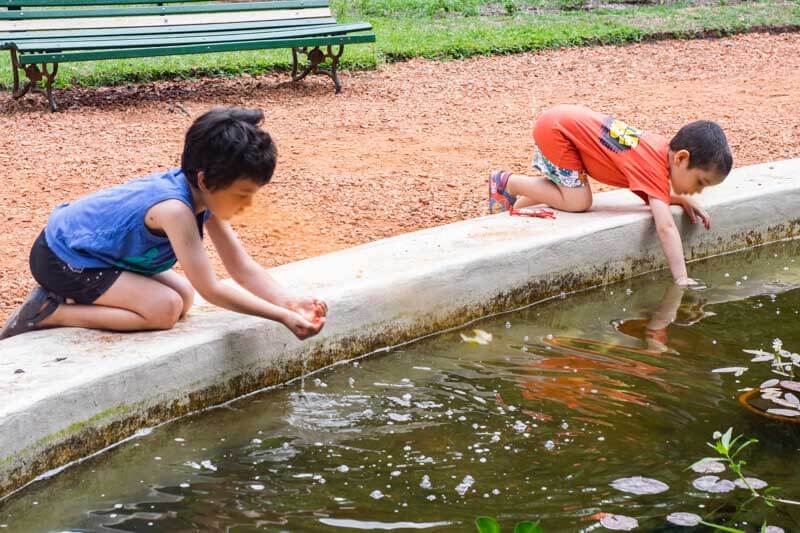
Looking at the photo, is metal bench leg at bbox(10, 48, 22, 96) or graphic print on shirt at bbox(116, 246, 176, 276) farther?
metal bench leg at bbox(10, 48, 22, 96)

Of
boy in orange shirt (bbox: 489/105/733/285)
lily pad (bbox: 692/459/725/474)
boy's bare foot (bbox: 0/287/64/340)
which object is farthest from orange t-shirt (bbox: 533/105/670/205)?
boy's bare foot (bbox: 0/287/64/340)

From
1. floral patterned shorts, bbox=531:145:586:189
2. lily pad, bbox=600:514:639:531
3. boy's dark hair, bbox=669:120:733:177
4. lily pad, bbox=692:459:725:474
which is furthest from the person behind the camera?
floral patterned shorts, bbox=531:145:586:189

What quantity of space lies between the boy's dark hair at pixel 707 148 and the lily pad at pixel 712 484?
1849mm

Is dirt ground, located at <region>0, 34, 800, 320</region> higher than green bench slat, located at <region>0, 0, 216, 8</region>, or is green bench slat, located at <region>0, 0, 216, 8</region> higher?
green bench slat, located at <region>0, 0, 216, 8</region>

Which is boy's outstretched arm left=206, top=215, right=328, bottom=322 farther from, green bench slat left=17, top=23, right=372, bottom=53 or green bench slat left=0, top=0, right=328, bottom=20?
green bench slat left=0, top=0, right=328, bottom=20

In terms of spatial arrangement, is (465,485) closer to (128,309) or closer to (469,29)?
(128,309)

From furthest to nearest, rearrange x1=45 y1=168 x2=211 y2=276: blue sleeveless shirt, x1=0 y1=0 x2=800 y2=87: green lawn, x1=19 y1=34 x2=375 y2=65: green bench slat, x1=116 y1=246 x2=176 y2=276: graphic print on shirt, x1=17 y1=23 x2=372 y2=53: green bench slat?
x1=0 y1=0 x2=800 y2=87: green lawn → x1=17 y1=23 x2=372 y2=53: green bench slat → x1=19 y1=34 x2=375 y2=65: green bench slat → x1=116 y1=246 x2=176 y2=276: graphic print on shirt → x1=45 y1=168 x2=211 y2=276: blue sleeveless shirt

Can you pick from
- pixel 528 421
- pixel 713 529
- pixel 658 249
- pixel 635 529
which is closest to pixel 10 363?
pixel 528 421

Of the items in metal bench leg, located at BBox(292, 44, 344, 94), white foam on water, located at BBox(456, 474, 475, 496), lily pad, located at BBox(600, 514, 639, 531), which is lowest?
lily pad, located at BBox(600, 514, 639, 531)

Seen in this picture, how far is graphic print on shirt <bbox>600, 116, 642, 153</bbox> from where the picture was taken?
4668 mm

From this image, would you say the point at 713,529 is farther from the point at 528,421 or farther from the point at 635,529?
the point at 528,421

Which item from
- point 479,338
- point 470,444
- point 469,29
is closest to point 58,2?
point 469,29

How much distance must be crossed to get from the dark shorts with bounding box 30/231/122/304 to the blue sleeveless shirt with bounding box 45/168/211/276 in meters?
0.02

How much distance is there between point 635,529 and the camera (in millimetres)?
2664
